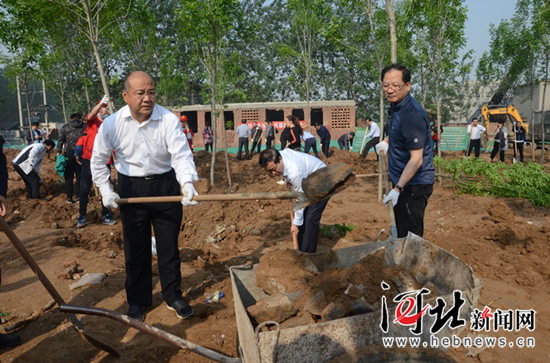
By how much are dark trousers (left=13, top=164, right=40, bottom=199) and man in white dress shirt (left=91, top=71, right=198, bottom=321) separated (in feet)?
21.3

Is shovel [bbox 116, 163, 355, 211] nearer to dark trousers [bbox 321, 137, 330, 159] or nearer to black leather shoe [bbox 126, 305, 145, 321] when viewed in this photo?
black leather shoe [bbox 126, 305, 145, 321]

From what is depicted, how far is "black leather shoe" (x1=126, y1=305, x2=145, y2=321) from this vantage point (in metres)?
3.27

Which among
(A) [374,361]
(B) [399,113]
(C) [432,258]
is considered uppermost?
(B) [399,113]

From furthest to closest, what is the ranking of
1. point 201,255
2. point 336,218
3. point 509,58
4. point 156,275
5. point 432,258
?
point 509,58 → point 336,218 → point 201,255 → point 156,275 → point 432,258

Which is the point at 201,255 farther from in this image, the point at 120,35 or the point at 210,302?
the point at 120,35

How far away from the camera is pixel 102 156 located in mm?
3191

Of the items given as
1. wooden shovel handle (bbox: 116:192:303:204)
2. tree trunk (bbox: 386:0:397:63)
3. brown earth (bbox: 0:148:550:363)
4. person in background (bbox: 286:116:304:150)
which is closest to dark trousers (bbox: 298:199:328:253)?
brown earth (bbox: 0:148:550:363)

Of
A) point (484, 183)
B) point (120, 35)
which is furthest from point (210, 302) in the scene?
point (120, 35)

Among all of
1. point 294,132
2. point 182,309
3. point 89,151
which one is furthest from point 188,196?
point 294,132

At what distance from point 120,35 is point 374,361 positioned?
11969 millimetres

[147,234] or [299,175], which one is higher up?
[299,175]

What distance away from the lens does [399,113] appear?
3.12 m

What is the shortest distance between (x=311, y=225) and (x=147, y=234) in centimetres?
166

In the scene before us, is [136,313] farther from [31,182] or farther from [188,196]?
[31,182]
